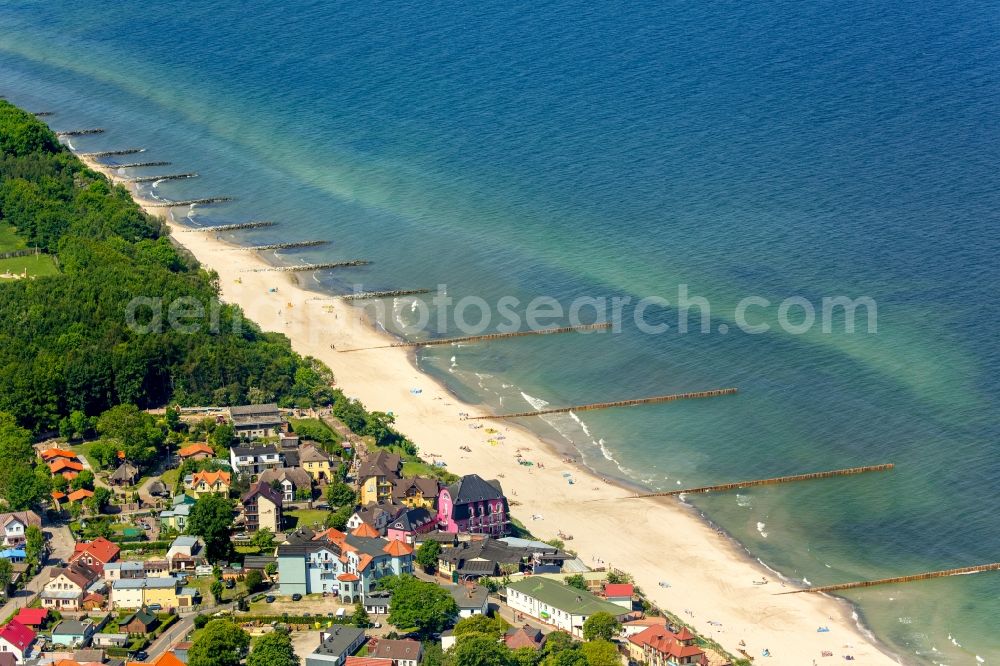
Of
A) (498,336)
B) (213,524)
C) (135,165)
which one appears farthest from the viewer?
(135,165)

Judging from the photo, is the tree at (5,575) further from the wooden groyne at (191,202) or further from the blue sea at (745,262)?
the wooden groyne at (191,202)

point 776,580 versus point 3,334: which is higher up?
point 3,334

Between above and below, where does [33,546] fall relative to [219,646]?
above

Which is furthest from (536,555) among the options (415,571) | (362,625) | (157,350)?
(157,350)

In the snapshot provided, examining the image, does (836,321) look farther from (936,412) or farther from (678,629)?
(678,629)

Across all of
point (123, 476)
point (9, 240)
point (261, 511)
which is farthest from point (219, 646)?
point (9, 240)

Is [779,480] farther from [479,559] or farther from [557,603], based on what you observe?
[557,603]
